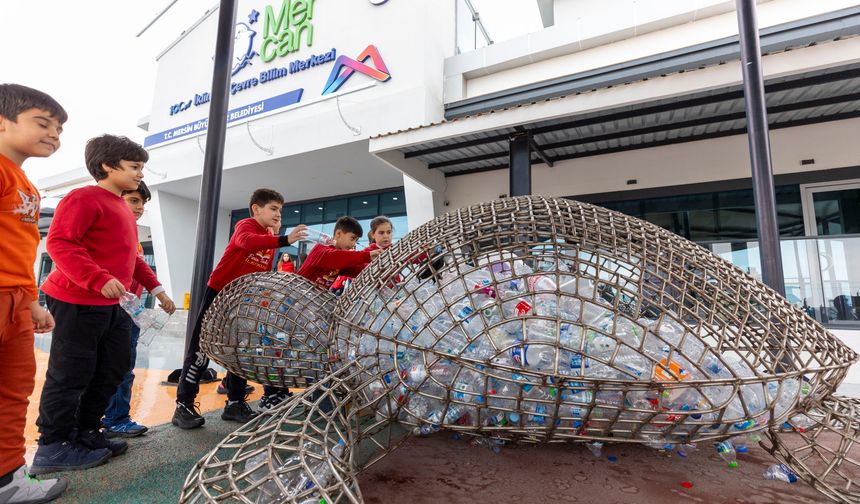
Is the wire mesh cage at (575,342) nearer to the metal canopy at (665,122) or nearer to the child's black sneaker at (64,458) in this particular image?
the child's black sneaker at (64,458)

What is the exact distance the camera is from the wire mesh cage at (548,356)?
3.37 feet

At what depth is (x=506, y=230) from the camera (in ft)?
4.37

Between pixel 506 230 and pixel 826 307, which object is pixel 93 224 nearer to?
pixel 506 230

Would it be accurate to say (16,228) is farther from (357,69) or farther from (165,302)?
(357,69)

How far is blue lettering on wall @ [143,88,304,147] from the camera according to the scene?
9.19 m

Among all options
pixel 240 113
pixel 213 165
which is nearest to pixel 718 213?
pixel 213 165

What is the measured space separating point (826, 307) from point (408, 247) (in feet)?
17.2

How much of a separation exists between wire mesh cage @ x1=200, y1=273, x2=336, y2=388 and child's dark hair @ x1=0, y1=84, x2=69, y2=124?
3.17ft

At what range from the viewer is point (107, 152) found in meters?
1.89

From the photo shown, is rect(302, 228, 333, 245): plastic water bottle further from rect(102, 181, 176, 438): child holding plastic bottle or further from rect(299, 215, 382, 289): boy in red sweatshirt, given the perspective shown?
rect(102, 181, 176, 438): child holding plastic bottle

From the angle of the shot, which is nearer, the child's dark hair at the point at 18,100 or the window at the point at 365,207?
the child's dark hair at the point at 18,100

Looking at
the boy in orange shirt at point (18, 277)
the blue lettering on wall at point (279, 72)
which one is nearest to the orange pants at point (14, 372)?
the boy in orange shirt at point (18, 277)

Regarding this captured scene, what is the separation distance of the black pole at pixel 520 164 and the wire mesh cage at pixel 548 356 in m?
3.81

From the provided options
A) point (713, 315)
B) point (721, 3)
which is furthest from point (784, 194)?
point (713, 315)
